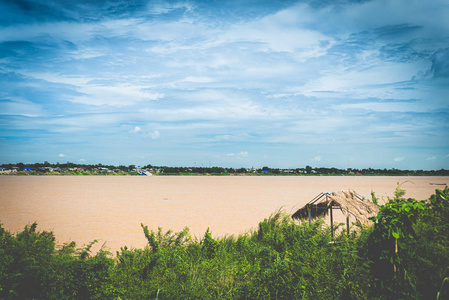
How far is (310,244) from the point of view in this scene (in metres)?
5.60

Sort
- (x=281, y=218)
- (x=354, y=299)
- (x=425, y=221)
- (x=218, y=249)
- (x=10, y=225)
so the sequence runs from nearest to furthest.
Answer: (x=354, y=299) → (x=425, y=221) → (x=218, y=249) → (x=281, y=218) → (x=10, y=225)

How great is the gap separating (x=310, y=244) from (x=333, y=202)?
9.90 feet

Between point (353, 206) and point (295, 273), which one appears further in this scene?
point (353, 206)

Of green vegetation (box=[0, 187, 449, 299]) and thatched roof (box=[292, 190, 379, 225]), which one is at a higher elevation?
thatched roof (box=[292, 190, 379, 225])

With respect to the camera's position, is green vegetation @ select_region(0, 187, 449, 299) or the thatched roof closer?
green vegetation @ select_region(0, 187, 449, 299)

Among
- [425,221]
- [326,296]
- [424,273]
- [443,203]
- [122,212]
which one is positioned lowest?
[122,212]

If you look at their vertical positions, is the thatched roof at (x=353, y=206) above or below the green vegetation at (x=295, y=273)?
above

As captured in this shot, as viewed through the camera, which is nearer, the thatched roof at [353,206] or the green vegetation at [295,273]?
the green vegetation at [295,273]

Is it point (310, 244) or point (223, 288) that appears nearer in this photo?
point (223, 288)

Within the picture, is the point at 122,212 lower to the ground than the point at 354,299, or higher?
lower

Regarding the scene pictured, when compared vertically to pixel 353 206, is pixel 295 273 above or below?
below

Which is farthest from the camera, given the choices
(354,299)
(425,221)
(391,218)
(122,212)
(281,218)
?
(122,212)

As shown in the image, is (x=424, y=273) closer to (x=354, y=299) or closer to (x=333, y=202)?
(x=354, y=299)

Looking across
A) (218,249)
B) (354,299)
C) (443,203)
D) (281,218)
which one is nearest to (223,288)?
(354,299)
